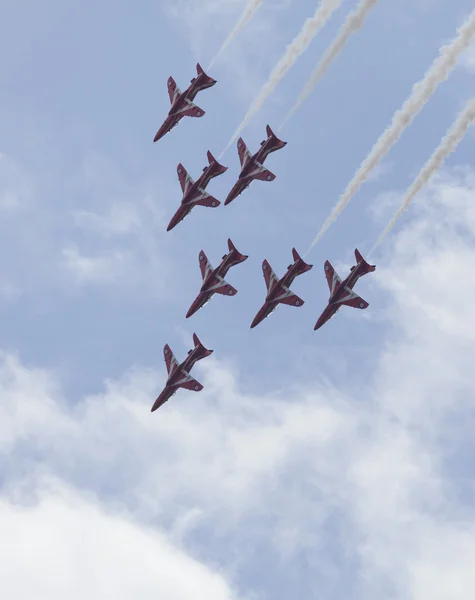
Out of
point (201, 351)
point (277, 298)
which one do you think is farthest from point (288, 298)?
point (201, 351)

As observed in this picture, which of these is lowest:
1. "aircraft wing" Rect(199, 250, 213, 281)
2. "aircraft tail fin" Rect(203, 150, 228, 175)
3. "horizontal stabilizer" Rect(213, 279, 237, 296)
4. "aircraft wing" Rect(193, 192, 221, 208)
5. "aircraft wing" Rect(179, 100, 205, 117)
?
"horizontal stabilizer" Rect(213, 279, 237, 296)

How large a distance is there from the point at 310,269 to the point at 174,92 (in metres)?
18.8

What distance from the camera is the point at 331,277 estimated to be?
8938 cm

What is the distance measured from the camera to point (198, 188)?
91875 millimetres

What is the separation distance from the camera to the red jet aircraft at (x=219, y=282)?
89.8 metres

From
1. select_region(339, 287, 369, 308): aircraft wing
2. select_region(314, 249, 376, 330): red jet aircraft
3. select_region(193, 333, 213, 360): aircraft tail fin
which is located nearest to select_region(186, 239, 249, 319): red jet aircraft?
select_region(193, 333, 213, 360): aircraft tail fin

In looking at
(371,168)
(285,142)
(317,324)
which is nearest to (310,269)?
(317,324)

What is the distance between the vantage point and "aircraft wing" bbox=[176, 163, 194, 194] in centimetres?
9331

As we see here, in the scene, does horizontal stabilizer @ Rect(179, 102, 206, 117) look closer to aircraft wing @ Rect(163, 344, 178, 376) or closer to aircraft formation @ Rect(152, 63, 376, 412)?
aircraft formation @ Rect(152, 63, 376, 412)

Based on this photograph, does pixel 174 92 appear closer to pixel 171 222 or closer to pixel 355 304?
pixel 171 222

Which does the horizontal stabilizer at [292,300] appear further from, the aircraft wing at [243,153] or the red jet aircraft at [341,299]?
the aircraft wing at [243,153]

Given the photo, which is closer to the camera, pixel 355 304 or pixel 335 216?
pixel 335 216

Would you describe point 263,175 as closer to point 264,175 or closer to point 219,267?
point 264,175

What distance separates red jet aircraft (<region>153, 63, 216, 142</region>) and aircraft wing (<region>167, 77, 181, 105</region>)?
0.70ft
